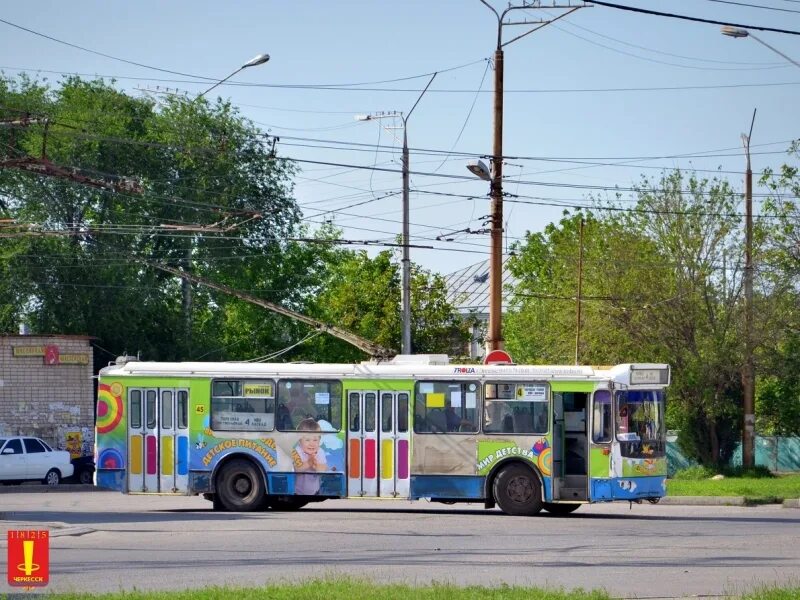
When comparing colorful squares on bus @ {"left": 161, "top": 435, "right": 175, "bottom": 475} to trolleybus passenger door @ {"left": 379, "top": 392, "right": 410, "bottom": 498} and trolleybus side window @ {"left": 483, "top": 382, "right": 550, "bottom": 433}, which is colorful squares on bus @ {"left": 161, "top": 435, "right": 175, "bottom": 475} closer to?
trolleybus passenger door @ {"left": 379, "top": 392, "right": 410, "bottom": 498}

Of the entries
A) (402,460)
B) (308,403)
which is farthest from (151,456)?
(402,460)

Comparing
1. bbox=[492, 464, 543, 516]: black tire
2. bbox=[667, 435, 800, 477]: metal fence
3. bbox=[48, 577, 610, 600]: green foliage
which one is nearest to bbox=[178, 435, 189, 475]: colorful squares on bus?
bbox=[492, 464, 543, 516]: black tire

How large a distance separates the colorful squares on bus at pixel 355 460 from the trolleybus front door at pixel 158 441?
306 cm

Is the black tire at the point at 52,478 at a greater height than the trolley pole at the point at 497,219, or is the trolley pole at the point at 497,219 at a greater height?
the trolley pole at the point at 497,219

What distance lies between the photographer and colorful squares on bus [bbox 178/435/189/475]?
23547 millimetres

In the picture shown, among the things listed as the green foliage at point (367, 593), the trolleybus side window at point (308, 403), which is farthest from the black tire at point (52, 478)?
the green foliage at point (367, 593)

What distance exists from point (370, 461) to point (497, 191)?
24.7ft

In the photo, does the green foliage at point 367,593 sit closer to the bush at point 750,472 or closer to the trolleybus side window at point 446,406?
the trolleybus side window at point 446,406

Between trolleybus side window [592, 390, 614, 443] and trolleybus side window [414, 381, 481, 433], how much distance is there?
82.1 inches

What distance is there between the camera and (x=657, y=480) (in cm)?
2253

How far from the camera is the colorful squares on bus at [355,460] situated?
23078 mm

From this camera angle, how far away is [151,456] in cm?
2369

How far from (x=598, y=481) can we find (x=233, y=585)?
10.9 meters

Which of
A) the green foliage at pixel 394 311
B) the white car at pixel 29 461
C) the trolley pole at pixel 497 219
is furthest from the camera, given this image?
the green foliage at pixel 394 311
